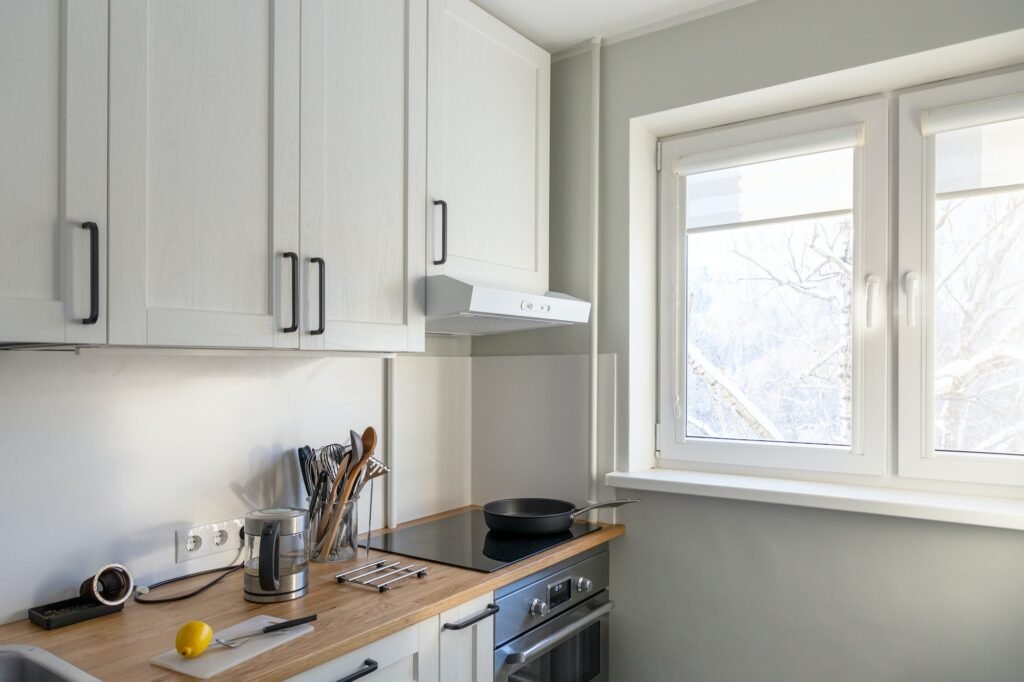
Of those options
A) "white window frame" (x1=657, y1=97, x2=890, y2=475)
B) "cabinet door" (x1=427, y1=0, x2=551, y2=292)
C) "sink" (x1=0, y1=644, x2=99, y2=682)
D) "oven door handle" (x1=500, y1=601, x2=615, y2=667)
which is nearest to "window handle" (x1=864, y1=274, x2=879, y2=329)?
"white window frame" (x1=657, y1=97, x2=890, y2=475)

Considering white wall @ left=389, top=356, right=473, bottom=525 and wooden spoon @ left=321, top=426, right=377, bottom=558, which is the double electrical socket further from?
white wall @ left=389, top=356, right=473, bottom=525

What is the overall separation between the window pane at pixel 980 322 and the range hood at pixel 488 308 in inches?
38.6

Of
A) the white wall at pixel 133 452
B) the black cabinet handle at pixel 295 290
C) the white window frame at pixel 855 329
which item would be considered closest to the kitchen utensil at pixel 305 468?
the white wall at pixel 133 452

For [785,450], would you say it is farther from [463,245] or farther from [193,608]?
[193,608]

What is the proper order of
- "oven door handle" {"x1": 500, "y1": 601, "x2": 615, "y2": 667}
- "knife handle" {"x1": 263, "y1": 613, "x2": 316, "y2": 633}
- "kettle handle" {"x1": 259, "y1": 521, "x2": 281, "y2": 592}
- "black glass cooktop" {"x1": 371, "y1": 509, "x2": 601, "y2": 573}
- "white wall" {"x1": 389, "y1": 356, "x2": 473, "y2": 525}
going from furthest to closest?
1. "white wall" {"x1": 389, "y1": 356, "x2": 473, "y2": 525}
2. "black glass cooktop" {"x1": 371, "y1": 509, "x2": 601, "y2": 573}
3. "oven door handle" {"x1": 500, "y1": 601, "x2": 615, "y2": 667}
4. "kettle handle" {"x1": 259, "y1": 521, "x2": 281, "y2": 592}
5. "knife handle" {"x1": 263, "y1": 613, "x2": 316, "y2": 633}

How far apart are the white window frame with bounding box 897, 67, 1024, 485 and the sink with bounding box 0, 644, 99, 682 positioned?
197 cm

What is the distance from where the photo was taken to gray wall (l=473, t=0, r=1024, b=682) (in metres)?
1.76

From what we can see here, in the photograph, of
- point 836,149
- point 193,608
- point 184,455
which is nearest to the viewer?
point 193,608

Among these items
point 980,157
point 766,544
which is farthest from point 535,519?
point 980,157

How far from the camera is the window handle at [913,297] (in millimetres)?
1969

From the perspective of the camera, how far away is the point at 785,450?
215 centimetres

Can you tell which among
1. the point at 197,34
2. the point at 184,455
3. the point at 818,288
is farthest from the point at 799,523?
the point at 197,34

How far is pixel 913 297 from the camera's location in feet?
6.46

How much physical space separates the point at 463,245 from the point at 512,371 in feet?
2.05
